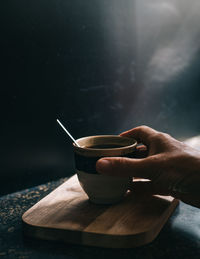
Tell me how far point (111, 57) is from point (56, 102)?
0.31 metres

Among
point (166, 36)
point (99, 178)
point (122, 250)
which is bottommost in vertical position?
point (122, 250)

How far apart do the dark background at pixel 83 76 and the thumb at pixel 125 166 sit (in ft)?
1.21

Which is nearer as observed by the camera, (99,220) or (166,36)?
Answer: (99,220)

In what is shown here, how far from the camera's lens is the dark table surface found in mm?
575

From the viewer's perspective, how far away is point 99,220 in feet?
2.09

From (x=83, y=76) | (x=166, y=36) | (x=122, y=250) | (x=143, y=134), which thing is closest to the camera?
(x=122, y=250)

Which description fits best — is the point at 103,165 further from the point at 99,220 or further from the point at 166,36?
the point at 166,36

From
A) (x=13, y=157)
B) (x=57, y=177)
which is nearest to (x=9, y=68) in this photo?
(x=13, y=157)

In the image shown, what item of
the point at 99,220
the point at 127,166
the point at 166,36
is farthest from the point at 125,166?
the point at 166,36

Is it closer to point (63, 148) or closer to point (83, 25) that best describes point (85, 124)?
point (63, 148)

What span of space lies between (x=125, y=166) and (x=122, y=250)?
0.56 ft

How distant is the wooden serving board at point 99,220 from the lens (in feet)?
1.93

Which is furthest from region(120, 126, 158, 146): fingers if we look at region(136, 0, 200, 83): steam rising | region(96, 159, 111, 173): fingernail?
region(136, 0, 200, 83): steam rising

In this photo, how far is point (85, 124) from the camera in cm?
107
